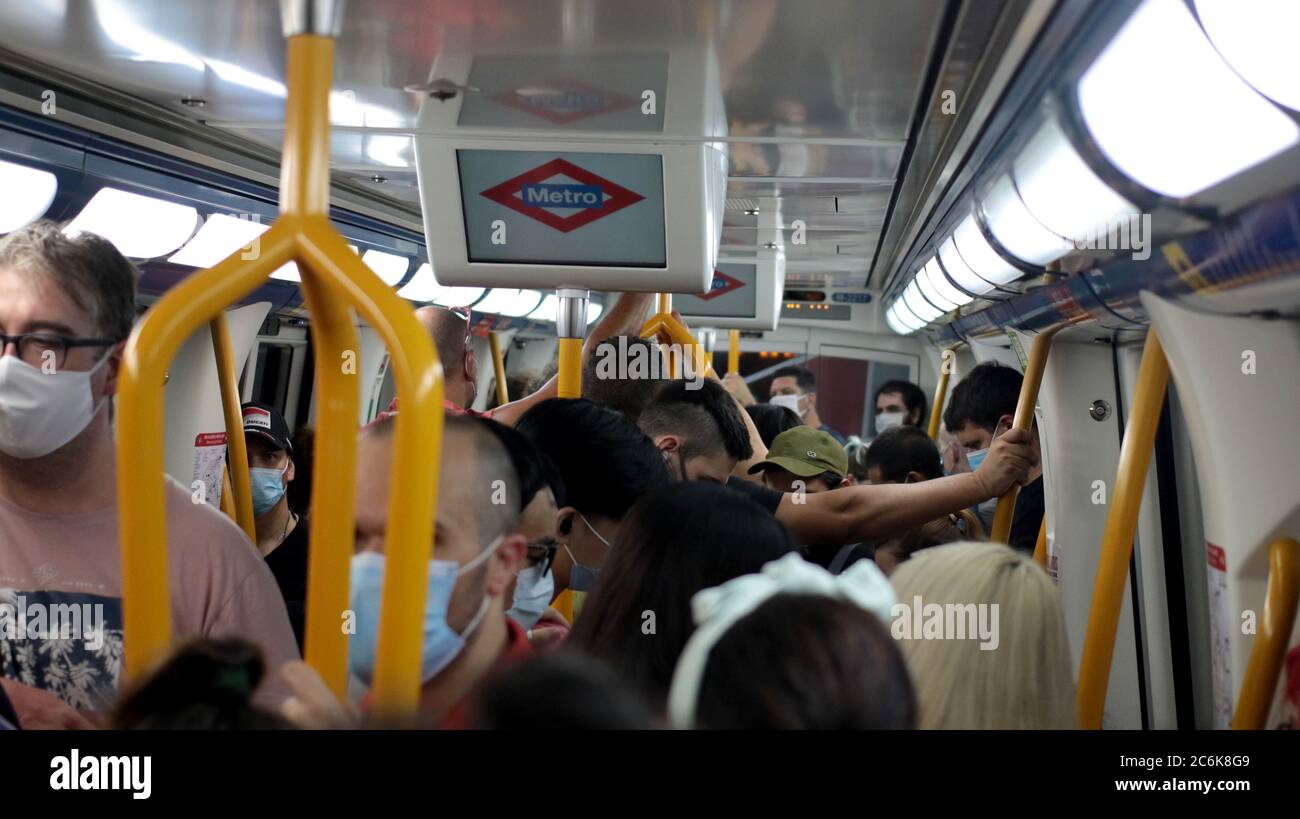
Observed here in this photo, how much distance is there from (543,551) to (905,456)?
308cm

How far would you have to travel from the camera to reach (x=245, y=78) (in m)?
2.94

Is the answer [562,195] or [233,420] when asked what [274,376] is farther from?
[562,195]

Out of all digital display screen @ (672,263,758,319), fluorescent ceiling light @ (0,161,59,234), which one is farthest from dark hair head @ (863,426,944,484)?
fluorescent ceiling light @ (0,161,59,234)

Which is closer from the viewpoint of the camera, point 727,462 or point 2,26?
point 2,26

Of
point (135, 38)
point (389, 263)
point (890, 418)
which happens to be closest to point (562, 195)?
point (135, 38)

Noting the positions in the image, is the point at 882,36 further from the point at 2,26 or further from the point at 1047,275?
the point at 2,26

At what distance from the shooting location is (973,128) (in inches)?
116

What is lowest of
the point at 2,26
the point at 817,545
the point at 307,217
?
the point at 817,545

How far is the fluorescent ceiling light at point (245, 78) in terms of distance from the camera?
283 cm

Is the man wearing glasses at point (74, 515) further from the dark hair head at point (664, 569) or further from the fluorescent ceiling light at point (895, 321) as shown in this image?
the fluorescent ceiling light at point (895, 321)

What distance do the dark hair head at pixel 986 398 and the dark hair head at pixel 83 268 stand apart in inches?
132

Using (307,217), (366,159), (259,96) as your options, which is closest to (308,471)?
(366,159)

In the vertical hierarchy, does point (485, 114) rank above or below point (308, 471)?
above

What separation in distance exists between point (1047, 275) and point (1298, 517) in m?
1.60
